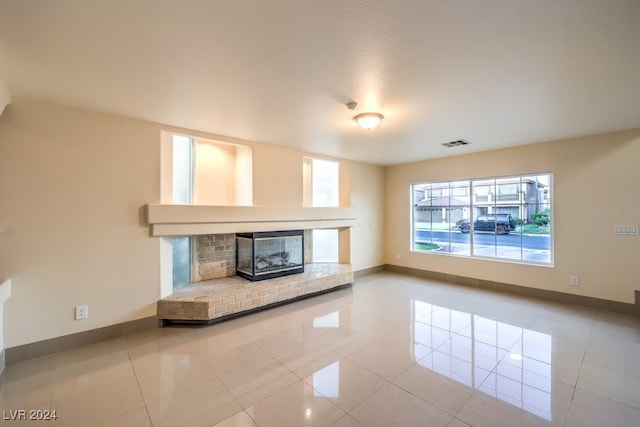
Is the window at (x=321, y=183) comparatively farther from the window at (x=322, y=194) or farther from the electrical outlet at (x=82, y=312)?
the electrical outlet at (x=82, y=312)

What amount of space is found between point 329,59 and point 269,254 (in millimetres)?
3175

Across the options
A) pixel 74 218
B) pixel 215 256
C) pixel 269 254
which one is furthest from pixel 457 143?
pixel 74 218

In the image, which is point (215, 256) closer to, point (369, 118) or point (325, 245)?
point (325, 245)

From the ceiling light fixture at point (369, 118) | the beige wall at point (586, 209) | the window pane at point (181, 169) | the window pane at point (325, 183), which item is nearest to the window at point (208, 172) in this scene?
the window pane at point (181, 169)

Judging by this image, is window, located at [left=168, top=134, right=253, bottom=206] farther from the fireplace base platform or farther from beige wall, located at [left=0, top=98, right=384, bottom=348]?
the fireplace base platform

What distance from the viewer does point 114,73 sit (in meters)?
2.12

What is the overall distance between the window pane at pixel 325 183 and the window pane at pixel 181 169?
2335 mm

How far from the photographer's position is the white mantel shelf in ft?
10.6

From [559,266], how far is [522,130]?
225 cm

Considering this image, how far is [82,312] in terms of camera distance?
279cm

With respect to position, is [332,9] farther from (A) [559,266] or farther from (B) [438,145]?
(A) [559,266]

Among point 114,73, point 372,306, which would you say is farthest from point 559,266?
point 114,73

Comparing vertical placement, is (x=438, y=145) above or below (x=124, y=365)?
above

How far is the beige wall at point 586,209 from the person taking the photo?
3600 millimetres
